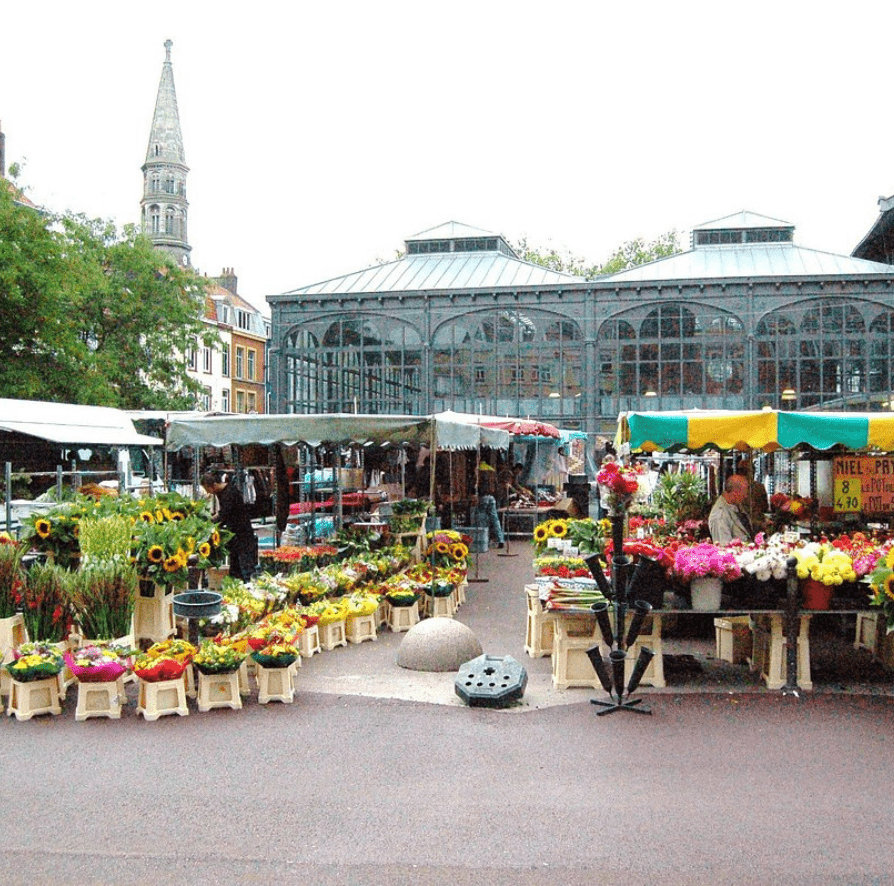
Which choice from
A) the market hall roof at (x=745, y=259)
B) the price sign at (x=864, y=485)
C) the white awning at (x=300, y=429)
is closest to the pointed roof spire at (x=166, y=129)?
the market hall roof at (x=745, y=259)

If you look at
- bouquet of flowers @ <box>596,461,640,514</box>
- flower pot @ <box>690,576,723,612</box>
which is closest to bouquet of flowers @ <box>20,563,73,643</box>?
bouquet of flowers @ <box>596,461,640,514</box>

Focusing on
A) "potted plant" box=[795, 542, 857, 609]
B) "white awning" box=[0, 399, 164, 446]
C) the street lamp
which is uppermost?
the street lamp

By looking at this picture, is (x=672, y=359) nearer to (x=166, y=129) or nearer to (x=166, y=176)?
(x=166, y=176)

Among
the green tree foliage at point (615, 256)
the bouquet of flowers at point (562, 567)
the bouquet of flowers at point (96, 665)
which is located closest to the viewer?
the bouquet of flowers at point (96, 665)

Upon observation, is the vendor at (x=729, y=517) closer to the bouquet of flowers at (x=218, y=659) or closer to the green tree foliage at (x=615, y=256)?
the bouquet of flowers at (x=218, y=659)

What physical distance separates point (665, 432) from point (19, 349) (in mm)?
25851

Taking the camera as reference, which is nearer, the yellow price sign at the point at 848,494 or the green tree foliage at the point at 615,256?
the yellow price sign at the point at 848,494

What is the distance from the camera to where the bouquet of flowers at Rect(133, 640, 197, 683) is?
675cm

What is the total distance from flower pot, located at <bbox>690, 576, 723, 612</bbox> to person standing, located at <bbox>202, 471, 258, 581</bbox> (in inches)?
246

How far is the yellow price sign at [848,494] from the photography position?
10.1 m

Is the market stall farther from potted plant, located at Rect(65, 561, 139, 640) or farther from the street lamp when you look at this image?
the street lamp

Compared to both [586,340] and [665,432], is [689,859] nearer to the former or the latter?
[665,432]

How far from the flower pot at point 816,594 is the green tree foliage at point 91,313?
2373 centimetres

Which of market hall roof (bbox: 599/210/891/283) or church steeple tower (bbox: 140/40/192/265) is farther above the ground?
church steeple tower (bbox: 140/40/192/265)
